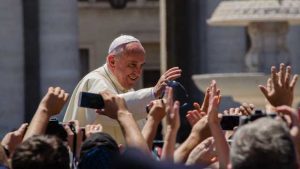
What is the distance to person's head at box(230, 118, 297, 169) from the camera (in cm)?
634

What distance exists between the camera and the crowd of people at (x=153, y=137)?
6398mm

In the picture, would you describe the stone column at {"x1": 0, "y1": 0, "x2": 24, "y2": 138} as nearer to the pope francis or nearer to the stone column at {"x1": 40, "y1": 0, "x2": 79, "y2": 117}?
the stone column at {"x1": 40, "y1": 0, "x2": 79, "y2": 117}

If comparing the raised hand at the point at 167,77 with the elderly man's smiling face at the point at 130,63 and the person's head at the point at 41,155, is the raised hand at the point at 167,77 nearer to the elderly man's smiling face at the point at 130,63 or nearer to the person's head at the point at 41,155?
the elderly man's smiling face at the point at 130,63

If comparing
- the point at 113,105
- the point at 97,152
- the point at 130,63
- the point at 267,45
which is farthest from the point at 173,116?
the point at 267,45

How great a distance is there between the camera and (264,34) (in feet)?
69.7

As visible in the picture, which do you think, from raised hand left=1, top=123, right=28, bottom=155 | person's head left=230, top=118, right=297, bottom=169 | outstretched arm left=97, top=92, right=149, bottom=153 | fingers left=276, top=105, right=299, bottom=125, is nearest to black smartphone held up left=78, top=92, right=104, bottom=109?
outstretched arm left=97, top=92, right=149, bottom=153

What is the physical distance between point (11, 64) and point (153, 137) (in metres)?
20.2

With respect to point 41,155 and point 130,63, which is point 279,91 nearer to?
point 41,155

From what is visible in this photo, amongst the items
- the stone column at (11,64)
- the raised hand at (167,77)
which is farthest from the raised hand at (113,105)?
the stone column at (11,64)

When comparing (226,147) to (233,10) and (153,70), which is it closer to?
(233,10)

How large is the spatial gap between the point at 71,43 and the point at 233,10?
22.3 ft

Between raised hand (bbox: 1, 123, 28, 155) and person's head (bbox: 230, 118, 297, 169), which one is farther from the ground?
person's head (bbox: 230, 118, 297, 169)

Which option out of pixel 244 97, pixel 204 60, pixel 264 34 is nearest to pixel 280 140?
pixel 244 97

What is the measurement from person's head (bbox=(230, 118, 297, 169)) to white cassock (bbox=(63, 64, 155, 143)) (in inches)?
114
